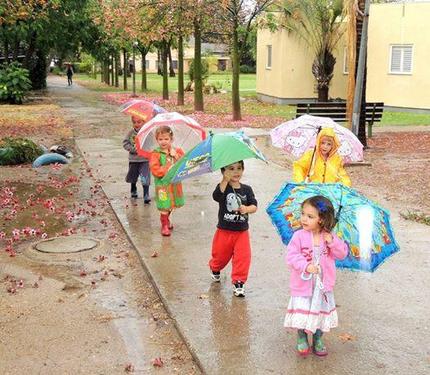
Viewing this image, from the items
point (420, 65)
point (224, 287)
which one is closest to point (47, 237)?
point (224, 287)

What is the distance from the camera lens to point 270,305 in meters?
5.03

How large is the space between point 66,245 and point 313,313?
3.76 m

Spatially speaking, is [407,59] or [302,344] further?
[407,59]

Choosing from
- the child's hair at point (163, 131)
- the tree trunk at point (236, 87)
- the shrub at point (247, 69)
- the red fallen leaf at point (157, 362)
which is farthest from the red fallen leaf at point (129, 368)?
the shrub at point (247, 69)

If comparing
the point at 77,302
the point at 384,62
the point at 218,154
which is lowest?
the point at 77,302

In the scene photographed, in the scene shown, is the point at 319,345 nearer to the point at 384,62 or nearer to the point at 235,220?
the point at 235,220

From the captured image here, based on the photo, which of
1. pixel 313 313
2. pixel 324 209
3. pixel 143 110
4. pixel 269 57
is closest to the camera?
pixel 324 209

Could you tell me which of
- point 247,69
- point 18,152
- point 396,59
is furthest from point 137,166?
point 247,69

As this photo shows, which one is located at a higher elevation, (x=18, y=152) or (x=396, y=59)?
(x=396, y=59)

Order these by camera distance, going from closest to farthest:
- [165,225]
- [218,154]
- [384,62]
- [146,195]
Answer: [218,154]
[165,225]
[146,195]
[384,62]

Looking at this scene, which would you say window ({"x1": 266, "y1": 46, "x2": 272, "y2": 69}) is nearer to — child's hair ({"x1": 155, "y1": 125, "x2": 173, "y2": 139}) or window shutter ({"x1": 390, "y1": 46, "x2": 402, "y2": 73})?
window shutter ({"x1": 390, "y1": 46, "x2": 402, "y2": 73})

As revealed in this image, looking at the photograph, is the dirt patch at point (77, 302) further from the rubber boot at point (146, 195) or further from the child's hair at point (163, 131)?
the child's hair at point (163, 131)

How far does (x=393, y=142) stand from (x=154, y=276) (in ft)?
39.9

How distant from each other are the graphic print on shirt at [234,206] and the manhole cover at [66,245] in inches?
93.7
